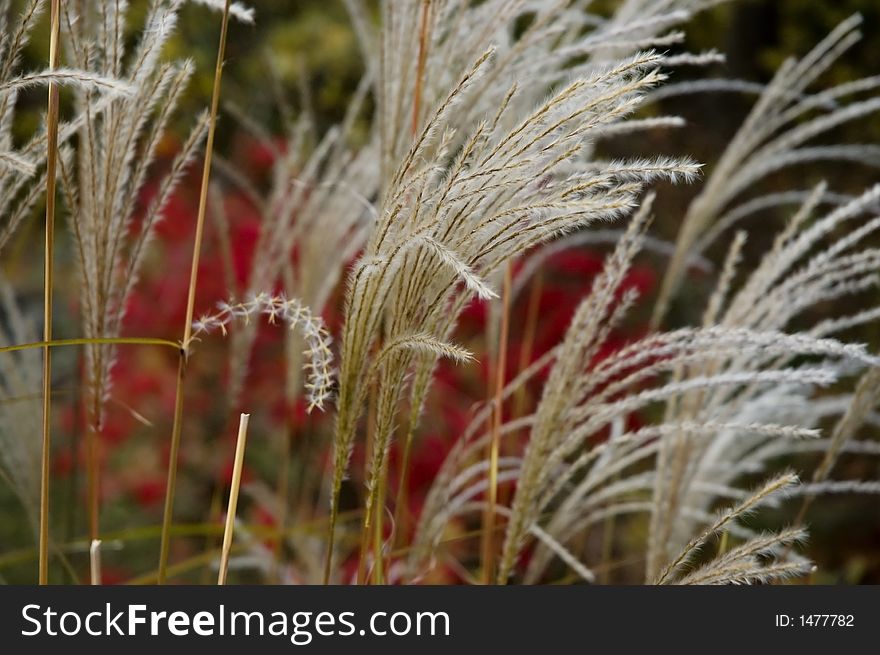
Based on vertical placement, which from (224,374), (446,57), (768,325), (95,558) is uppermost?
(224,374)

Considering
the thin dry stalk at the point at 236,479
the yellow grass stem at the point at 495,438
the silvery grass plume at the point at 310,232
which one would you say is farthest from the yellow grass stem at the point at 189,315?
the silvery grass plume at the point at 310,232

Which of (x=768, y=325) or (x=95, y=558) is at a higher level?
(x=768, y=325)

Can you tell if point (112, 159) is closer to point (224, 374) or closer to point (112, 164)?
point (112, 164)

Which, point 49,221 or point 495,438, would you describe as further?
point 495,438

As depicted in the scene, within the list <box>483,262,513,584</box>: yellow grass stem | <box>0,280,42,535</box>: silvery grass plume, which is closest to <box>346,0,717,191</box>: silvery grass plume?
<box>483,262,513,584</box>: yellow grass stem

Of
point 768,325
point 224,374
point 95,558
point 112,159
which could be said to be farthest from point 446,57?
point 224,374

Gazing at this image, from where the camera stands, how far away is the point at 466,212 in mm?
757

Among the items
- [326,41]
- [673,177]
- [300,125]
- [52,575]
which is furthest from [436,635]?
[326,41]

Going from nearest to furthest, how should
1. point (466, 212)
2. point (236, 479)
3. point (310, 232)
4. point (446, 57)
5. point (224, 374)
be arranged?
point (466, 212) → point (236, 479) → point (446, 57) → point (310, 232) → point (224, 374)

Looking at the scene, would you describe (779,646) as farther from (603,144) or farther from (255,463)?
(603,144)

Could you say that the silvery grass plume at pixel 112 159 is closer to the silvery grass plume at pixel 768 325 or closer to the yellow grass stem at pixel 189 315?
the yellow grass stem at pixel 189 315

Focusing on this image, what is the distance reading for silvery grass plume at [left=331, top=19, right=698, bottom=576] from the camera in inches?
28.4

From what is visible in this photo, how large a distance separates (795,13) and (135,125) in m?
5.54

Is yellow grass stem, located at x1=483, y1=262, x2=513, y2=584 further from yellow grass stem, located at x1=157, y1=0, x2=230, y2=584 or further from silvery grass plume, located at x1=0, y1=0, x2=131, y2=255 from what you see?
silvery grass plume, located at x1=0, y1=0, x2=131, y2=255
